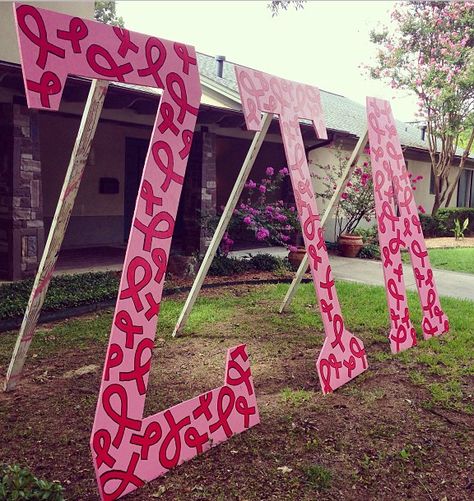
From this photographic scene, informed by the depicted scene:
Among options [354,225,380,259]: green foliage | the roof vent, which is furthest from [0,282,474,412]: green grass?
the roof vent

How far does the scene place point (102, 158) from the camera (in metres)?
10.9

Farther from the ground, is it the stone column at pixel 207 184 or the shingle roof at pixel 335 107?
the shingle roof at pixel 335 107

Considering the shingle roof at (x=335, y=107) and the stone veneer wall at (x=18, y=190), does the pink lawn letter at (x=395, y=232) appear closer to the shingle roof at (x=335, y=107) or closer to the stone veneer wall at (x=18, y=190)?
the stone veneer wall at (x=18, y=190)

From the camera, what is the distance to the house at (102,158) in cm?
690

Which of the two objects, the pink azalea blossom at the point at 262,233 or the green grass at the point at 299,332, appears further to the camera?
the pink azalea blossom at the point at 262,233

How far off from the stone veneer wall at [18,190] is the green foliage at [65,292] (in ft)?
1.41

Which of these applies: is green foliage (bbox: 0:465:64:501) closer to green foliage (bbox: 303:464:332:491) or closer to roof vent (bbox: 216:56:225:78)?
green foliage (bbox: 303:464:332:491)

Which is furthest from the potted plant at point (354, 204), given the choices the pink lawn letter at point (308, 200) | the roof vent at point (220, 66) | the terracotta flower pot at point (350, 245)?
the pink lawn letter at point (308, 200)

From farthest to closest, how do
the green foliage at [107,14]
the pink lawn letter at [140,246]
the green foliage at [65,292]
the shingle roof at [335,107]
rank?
the green foliage at [107,14], the shingle roof at [335,107], the green foliage at [65,292], the pink lawn letter at [140,246]

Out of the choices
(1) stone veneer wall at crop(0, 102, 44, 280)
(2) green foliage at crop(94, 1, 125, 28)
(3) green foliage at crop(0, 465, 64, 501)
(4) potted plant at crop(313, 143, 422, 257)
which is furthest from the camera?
(2) green foliage at crop(94, 1, 125, 28)

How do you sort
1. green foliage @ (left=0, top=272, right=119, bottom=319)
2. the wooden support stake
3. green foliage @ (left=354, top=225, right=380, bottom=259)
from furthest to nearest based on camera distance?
green foliage @ (left=354, top=225, right=380, bottom=259)
green foliage @ (left=0, top=272, right=119, bottom=319)
the wooden support stake

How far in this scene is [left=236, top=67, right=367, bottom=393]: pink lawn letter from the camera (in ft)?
12.3

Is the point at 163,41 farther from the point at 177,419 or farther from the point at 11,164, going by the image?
the point at 11,164

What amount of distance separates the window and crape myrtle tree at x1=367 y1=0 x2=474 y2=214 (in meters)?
5.35
